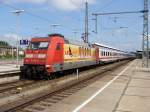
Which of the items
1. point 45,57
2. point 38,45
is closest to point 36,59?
point 45,57

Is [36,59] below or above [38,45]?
below

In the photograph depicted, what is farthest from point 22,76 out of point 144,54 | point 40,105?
point 144,54

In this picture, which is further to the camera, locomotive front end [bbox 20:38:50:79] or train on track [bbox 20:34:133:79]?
locomotive front end [bbox 20:38:50:79]

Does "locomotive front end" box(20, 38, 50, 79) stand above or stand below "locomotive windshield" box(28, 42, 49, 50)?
below

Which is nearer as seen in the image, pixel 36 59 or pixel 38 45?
pixel 36 59

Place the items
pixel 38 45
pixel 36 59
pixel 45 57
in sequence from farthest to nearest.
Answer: pixel 38 45
pixel 36 59
pixel 45 57

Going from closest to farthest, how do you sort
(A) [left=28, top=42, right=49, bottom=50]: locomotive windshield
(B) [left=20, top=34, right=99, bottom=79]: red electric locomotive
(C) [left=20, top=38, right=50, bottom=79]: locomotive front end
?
(B) [left=20, top=34, right=99, bottom=79]: red electric locomotive < (C) [left=20, top=38, right=50, bottom=79]: locomotive front end < (A) [left=28, top=42, right=49, bottom=50]: locomotive windshield

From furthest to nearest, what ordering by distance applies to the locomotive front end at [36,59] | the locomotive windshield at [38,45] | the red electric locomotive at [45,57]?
the locomotive windshield at [38,45] < the locomotive front end at [36,59] < the red electric locomotive at [45,57]

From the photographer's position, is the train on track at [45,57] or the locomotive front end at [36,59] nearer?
the train on track at [45,57]

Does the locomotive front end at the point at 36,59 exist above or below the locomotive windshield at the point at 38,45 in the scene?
below

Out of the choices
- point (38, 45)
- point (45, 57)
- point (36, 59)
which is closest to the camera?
point (45, 57)

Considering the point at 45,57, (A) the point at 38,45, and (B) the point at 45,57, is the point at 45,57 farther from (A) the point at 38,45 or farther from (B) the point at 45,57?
(A) the point at 38,45

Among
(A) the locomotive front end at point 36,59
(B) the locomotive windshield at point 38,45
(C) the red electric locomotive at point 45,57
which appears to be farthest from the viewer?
(B) the locomotive windshield at point 38,45

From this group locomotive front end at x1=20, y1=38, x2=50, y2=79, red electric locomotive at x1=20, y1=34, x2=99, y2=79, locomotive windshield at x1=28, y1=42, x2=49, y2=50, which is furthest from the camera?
locomotive windshield at x1=28, y1=42, x2=49, y2=50
